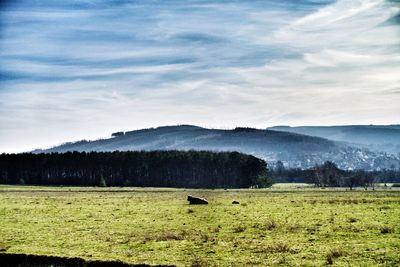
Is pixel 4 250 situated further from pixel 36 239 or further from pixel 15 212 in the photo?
pixel 15 212

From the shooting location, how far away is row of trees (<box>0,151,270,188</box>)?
148 meters

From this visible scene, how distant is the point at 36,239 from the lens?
79.3 feet

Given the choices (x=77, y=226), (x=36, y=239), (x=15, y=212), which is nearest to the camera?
(x=36, y=239)

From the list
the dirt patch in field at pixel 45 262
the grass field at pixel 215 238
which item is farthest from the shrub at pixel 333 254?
the dirt patch in field at pixel 45 262

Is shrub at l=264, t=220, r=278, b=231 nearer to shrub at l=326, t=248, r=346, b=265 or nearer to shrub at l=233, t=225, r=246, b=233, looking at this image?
shrub at l=233, t=225, r=246, b=233

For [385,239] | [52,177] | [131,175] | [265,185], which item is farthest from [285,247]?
[52,177]

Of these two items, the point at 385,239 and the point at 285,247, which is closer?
the point at 285,247

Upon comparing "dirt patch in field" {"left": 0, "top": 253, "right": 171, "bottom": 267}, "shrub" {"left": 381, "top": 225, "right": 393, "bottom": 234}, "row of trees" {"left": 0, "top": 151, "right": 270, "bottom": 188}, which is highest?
"row of trees" {"left": 0, "top": 151, "right": 270, "bottom": 188}

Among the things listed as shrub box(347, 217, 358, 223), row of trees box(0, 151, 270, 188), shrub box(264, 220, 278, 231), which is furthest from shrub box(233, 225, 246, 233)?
row of trees box(0, 151, 270, 188)

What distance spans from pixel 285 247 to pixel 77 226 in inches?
571

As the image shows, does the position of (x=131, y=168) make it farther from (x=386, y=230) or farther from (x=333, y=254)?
(x=333, y=254)

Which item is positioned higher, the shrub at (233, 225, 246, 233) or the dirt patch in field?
the shrub at (233, 225, 246, 233)

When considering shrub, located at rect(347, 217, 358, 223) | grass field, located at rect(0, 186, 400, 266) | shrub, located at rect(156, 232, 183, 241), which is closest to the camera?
grass field, located at rect(0, 186, 400, 266)

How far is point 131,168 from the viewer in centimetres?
15300
